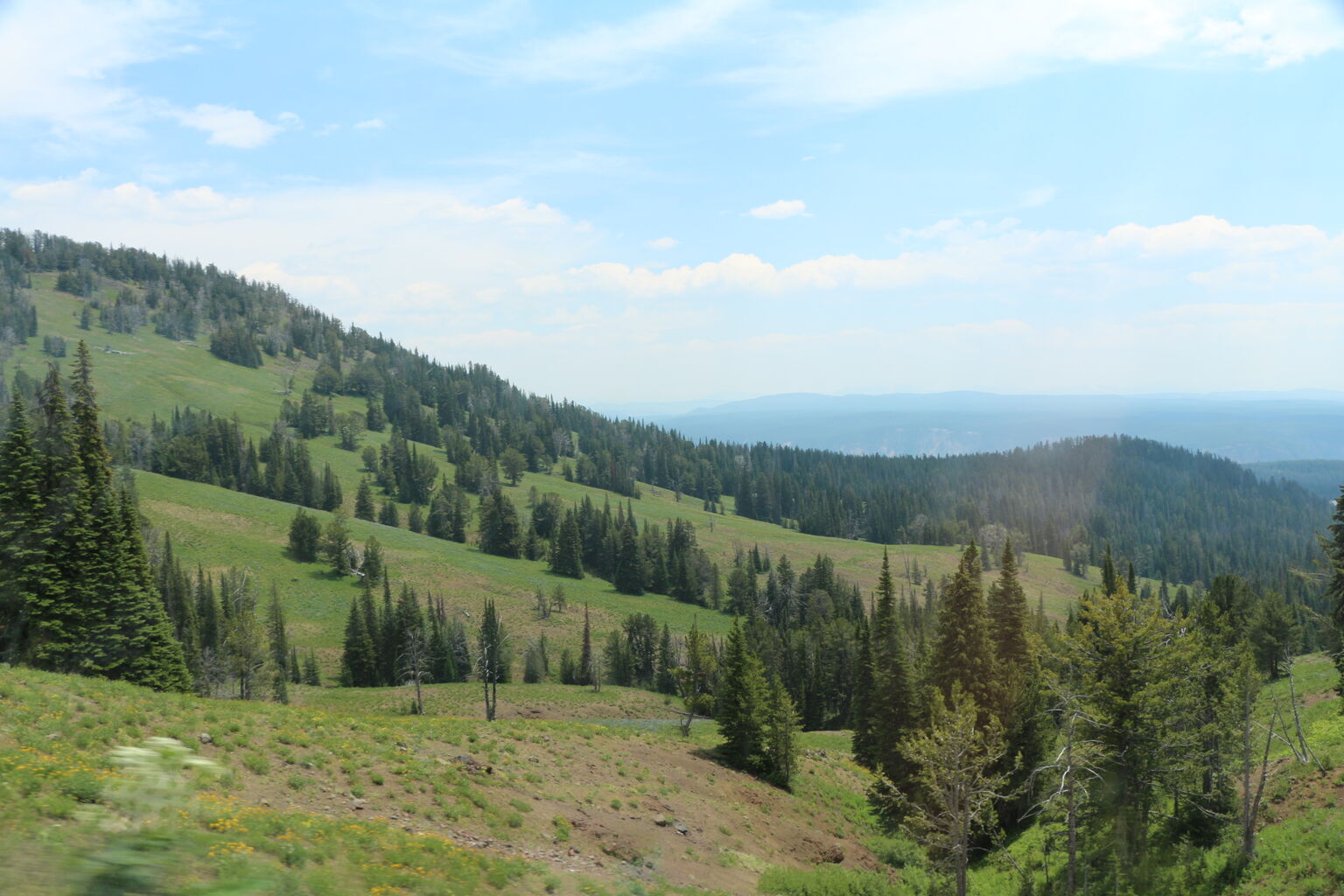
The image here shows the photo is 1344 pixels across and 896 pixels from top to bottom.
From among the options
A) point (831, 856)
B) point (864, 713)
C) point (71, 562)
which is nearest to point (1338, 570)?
point (831, 856)

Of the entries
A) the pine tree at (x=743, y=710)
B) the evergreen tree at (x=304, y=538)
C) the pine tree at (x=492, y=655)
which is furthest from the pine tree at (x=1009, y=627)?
the evergreen tree at (x=304, y=538)

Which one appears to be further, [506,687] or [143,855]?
[506,687]

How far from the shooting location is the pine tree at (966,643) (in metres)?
40.2

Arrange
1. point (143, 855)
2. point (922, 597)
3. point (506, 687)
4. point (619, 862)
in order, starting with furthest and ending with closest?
point (922, 597) → point (506, 687) → point (619, 862) → point (143, 855)

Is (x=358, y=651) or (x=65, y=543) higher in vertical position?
(x=65, y=543)

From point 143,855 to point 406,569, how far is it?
129942mm

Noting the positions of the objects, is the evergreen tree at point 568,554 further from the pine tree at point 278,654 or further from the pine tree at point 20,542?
the pine tree at point 20,542

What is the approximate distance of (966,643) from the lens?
4091 centimetres

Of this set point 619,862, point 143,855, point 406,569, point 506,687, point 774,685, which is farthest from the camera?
point 406,569

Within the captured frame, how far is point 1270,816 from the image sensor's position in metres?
28.0

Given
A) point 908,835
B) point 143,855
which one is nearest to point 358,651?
point 908,835

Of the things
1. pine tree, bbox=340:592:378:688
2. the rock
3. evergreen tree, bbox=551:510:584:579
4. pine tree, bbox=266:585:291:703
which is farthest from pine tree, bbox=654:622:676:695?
the rock

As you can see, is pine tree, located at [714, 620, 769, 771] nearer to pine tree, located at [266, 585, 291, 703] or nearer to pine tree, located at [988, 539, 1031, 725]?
pine tree, located at [988, 539, 1031, 725]

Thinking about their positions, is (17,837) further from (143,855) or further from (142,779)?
(143,855)
